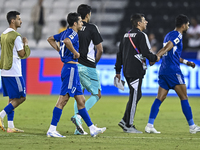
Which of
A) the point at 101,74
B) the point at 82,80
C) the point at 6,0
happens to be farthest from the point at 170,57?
the point at 6,0

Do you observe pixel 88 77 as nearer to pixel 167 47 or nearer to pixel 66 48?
pixel 66 48

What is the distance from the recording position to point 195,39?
17453 mm

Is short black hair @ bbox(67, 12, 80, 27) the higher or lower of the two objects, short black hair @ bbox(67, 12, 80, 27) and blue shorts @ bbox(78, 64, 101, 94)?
the higher

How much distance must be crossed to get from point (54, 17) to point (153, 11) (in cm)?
484

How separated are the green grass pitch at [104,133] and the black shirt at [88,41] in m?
1.26

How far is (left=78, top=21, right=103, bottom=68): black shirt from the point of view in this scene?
7336 mm

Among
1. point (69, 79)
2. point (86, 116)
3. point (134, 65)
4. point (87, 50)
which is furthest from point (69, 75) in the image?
point (134, 65)

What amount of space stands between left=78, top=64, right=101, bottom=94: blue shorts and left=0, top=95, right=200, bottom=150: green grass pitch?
0.81 metres

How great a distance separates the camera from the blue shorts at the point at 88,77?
7.40m

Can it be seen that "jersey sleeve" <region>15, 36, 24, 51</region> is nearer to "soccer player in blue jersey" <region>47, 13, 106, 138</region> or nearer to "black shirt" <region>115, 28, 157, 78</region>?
"soccer player in blue jersey" <region>47, 13, 106, 138</region>

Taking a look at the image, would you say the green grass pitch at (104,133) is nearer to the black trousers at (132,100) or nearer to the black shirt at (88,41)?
the black trousers at (132,100)

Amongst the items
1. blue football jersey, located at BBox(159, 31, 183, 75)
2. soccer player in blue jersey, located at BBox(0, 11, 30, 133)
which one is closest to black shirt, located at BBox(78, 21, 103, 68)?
soccer player in blue jersey, located at BBox(0, 11, 30, 133)

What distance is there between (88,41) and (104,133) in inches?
63.5

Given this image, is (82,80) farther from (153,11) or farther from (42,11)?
(153,11)
